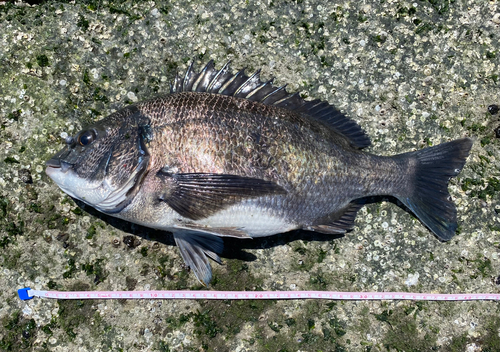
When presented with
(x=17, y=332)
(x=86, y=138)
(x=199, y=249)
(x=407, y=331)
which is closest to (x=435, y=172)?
(x=407, y=331)

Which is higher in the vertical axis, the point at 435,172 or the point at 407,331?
the point at 435,172

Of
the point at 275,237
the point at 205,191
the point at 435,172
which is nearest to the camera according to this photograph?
the point at 205,191

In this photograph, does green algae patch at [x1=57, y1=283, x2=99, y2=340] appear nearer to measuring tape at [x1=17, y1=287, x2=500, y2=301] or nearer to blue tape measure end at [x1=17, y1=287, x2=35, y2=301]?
measuring tape at [x1=17, y1=287, x2=500, y2=301]

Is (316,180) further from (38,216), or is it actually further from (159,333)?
(38,216)

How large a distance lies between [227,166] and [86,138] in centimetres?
87

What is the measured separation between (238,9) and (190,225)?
1.76 m

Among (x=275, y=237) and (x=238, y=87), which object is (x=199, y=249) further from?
(x=238, y=87)

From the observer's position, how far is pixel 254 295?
272cm

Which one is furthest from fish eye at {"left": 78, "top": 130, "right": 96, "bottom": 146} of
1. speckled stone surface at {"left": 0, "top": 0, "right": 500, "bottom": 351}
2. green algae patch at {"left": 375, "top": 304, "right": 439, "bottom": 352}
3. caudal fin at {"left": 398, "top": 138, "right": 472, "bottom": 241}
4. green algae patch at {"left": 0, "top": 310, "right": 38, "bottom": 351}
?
green algae patch at {"left": 375, "top": 304, "right": 439, "bottom": 352}

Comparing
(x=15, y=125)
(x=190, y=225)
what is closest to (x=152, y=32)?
(x=15, y=125)

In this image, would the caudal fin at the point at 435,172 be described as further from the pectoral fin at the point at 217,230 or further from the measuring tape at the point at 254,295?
the pectoral fin at the point at 217,230

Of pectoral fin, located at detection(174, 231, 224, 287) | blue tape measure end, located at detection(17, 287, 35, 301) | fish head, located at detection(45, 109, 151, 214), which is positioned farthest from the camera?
blue tape measure end, located at detection(17, 287, 35, 301)

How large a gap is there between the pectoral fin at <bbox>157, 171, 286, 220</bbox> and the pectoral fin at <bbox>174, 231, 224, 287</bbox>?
277 mm

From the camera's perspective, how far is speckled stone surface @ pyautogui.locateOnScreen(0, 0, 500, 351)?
2.70m
